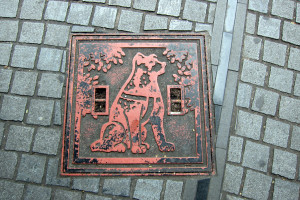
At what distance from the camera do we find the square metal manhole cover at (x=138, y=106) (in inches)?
88.2

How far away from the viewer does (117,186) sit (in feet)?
7.09

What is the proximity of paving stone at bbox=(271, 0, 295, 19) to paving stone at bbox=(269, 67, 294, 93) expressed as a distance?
732mm

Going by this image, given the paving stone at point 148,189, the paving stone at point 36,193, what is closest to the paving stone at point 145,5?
the paving stone at point 148,189

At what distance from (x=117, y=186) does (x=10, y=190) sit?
1.08 m

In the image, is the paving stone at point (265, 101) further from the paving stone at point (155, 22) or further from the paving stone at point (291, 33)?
the paving stone at point (155, 22)

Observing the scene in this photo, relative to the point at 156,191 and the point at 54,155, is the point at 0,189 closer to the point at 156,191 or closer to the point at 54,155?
the point at 54,155

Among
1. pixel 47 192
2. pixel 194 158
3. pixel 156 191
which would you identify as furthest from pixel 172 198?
pixel 47 192

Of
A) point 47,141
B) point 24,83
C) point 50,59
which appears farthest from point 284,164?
point 24,83

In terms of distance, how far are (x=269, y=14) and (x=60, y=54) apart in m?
2.57

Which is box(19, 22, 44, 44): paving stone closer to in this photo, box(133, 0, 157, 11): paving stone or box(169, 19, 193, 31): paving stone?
box(133, 0, 157, 11): paving stone

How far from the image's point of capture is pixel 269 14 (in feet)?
8.70

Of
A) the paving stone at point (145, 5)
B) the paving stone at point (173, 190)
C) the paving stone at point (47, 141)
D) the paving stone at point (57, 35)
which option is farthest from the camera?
the paving stone at point (145, 5)

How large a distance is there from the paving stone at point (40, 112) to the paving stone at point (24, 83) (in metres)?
0.14

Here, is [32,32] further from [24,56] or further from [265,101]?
[265,101]
